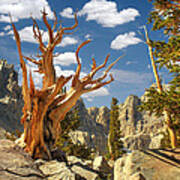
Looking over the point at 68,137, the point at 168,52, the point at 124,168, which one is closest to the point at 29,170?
the point at 124,168

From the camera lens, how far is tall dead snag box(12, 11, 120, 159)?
6805 mm

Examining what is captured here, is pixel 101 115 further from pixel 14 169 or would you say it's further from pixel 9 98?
pixel 14 169

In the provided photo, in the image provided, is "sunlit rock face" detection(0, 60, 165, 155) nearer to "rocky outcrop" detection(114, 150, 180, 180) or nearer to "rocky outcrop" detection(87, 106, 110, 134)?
"rocky outcrop" detection(87, 106, 110, 134)

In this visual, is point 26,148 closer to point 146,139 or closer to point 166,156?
point 166,156

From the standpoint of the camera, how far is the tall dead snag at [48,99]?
6.80 m

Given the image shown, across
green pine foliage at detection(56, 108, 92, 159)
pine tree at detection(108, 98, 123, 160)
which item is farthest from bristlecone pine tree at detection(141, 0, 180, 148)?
pine tree at detection(108, 98, 123, 160)

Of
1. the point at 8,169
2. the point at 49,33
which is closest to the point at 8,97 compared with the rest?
the point at 49,33

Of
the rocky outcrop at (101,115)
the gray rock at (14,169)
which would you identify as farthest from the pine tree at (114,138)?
the rocky outcrop at (101,115)

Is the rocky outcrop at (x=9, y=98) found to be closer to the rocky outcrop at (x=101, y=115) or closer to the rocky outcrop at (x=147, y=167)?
the rocky outcrop at (x=147, y=167)

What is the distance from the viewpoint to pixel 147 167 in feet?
13.4

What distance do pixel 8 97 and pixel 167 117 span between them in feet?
225

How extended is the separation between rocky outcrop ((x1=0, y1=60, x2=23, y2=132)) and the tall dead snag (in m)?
57.6

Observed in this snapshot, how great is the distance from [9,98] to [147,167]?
7125 cm

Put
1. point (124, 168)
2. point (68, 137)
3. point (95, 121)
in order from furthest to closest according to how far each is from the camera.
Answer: point (95, 121)
point (68, 137)
point (124, 168)
